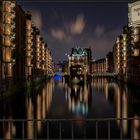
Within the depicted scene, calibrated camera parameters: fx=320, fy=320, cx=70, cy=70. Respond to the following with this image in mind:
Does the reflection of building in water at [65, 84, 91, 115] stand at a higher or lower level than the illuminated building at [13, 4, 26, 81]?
lower

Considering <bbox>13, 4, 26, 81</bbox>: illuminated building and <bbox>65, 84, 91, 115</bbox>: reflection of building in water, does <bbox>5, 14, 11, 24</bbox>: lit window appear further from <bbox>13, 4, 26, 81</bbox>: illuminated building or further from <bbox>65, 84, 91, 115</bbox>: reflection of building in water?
<bbox>65, 84, 91, 115</bbox>: reflection of building in water

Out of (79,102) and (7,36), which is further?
(7,36)

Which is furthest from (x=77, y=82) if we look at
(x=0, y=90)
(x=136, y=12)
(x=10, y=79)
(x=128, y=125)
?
(x=136, y=12)

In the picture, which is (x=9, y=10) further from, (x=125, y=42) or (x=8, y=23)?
(x=125, y=42)

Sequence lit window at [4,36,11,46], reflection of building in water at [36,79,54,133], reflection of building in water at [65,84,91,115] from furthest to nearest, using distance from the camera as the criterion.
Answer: lit window at [4,36,11,46] < reflection of building in water at [65,84,91,115] < reflection of building in water at [36,79,54,133]

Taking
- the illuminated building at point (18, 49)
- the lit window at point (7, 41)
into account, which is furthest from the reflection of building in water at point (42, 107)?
the illuminated building at point (18, 49)

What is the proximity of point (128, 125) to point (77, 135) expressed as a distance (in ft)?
25.4

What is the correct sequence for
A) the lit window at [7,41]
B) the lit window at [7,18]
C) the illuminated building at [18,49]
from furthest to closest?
1. the illuminated building at [18,49]
2. the lit window at [7,18]
3. the lit window at [7,41]

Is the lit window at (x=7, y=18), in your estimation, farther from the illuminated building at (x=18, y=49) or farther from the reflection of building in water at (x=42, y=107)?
the reflection of building in water at (x=42, y=107)

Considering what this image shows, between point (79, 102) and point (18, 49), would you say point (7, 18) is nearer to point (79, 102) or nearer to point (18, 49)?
point (18, 49)

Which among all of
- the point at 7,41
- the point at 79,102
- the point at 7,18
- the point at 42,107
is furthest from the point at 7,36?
the point at 42,107

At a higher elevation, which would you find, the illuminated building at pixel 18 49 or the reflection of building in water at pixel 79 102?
the illuminated building at pixel 18 49

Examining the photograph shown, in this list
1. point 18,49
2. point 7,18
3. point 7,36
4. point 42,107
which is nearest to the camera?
point 42,107

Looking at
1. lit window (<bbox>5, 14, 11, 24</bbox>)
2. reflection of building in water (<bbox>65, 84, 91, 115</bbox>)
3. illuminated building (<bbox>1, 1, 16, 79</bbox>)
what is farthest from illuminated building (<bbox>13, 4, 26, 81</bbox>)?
reflection of building in water (<bbox>65, 84, 91, 115</bbox>)
